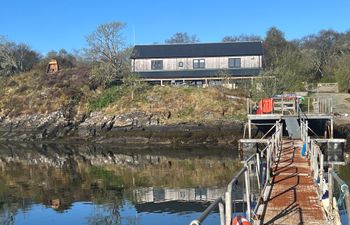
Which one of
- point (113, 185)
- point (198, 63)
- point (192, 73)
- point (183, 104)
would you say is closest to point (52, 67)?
point (192, 73)

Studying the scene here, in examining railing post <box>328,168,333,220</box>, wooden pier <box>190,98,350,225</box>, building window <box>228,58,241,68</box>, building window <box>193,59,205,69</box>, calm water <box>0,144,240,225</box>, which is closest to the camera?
wooden pier <box>190,98,350,225</box>

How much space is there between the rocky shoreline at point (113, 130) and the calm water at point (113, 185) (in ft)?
13.4

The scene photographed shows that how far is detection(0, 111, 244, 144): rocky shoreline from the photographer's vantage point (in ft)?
151

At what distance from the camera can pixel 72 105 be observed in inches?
2244

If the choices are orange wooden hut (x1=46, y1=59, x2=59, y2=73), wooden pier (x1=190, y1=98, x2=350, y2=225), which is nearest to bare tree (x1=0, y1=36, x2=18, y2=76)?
orange wooden hut (x1=46, y1=59, x2=59, y2=73)

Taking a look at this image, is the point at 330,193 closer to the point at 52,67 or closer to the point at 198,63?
the point at 198,63

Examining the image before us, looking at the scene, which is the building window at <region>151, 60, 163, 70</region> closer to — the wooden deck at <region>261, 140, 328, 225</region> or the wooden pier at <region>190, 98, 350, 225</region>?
the wooden pier at <region>190, 98, 350, 225</region>

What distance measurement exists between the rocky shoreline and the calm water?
4.07 m

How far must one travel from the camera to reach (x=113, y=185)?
25344 millimetres

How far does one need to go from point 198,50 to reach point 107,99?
16909mm

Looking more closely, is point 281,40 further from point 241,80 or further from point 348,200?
point 348,200

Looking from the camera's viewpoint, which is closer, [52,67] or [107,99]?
[107,99]

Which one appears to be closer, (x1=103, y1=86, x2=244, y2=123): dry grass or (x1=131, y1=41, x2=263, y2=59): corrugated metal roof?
(x1=103, y1=86, x2=244, y2=123): dry grass

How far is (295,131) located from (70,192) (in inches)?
624
